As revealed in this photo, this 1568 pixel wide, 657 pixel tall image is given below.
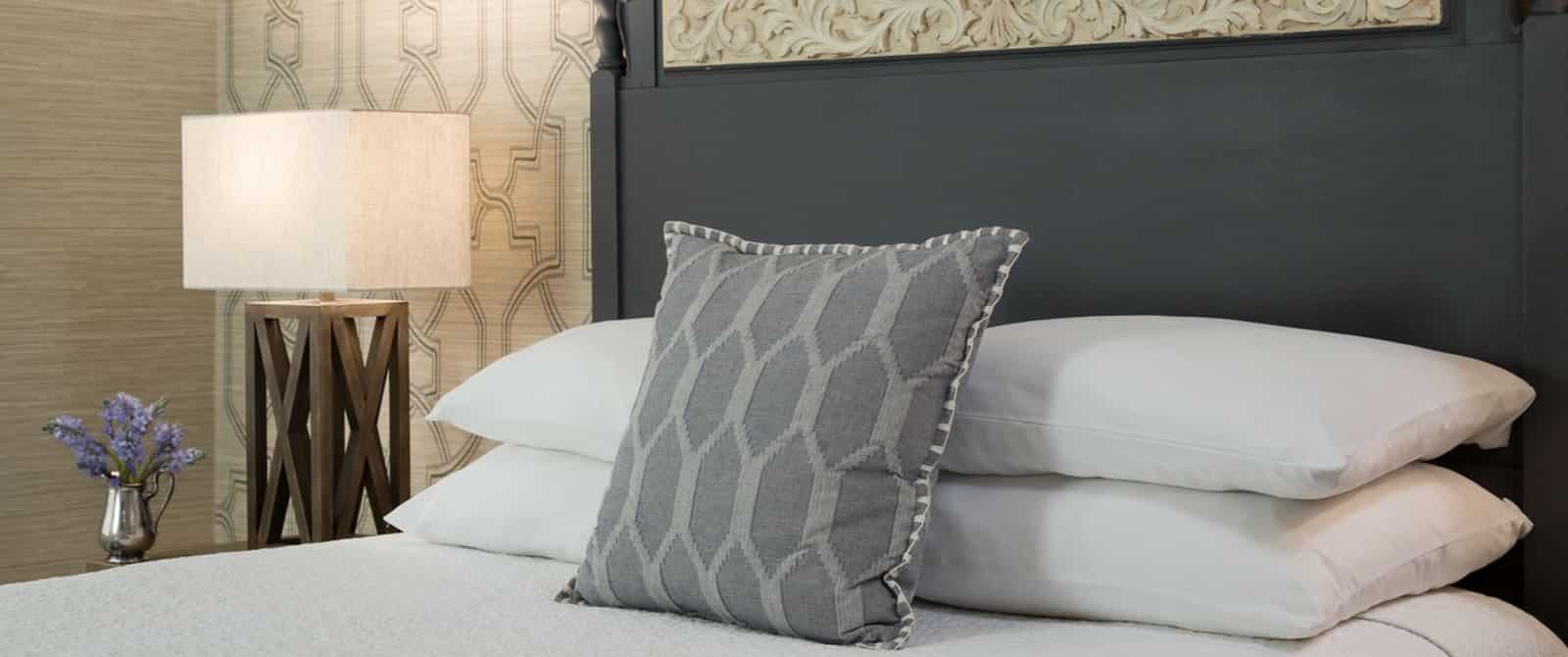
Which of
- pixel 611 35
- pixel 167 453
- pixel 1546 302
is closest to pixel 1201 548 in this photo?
pixel 1546 302

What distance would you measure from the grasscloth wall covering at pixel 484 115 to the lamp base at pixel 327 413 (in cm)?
27

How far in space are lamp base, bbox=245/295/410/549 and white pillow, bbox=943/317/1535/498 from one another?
1.24 meters

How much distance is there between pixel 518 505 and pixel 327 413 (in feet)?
2.39

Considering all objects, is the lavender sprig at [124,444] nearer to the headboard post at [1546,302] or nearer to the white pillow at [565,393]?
the white pillow at [565,393]

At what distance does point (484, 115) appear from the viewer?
2.98 metres

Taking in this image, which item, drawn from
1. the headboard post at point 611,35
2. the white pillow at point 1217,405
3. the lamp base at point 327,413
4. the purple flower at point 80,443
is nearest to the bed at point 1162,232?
the white pillow at point 1217,405

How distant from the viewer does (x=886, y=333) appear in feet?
5.38

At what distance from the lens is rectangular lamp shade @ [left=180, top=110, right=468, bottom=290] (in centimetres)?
254

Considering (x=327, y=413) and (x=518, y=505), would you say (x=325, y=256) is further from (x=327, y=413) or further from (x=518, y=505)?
(x=518, y=505)

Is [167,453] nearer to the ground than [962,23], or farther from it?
nearer to the ground

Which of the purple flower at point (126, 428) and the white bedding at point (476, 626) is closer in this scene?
the white bedding at point (476, 626)

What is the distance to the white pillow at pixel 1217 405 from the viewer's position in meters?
1.53

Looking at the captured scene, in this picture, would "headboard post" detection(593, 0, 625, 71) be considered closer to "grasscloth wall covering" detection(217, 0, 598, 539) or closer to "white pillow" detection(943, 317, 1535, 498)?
"grasscloth wall covering" detection(217, 0, 598, 539)

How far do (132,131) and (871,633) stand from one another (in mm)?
2263
